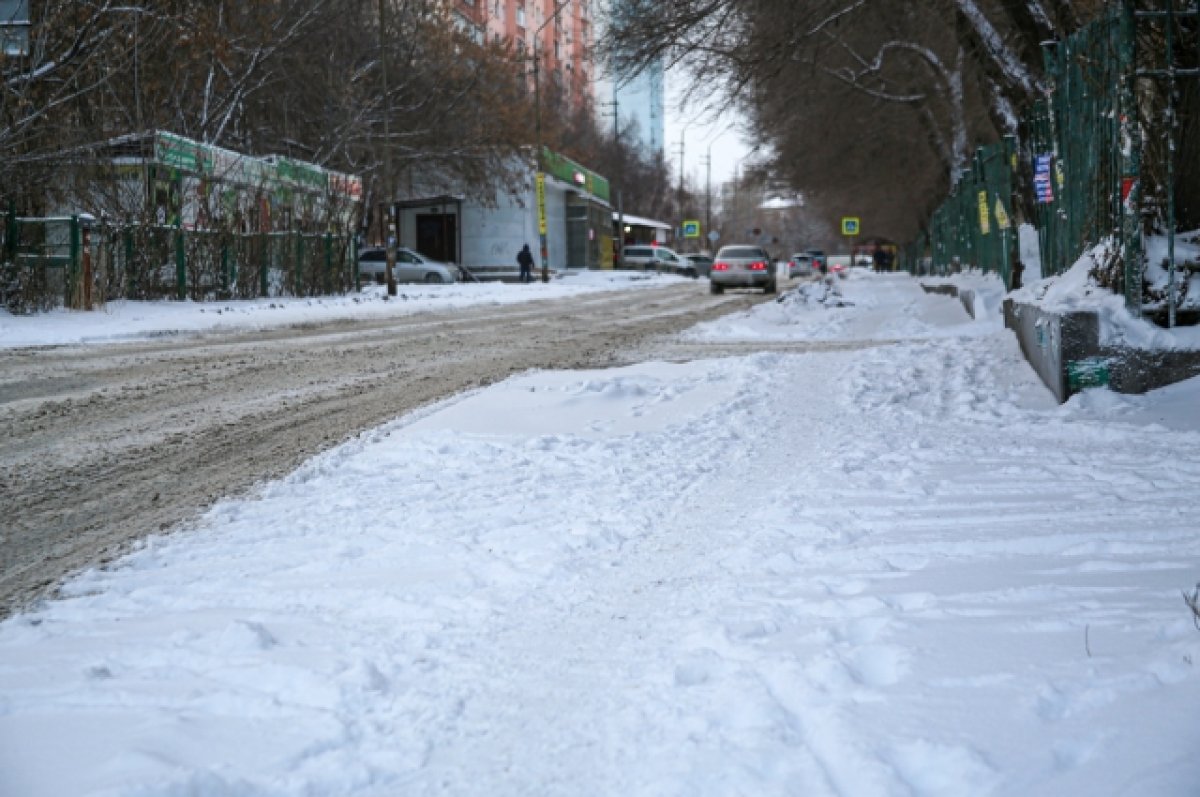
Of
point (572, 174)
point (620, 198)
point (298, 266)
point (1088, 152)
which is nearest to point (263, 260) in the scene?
point (298, 266)

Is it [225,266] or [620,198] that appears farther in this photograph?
[620,198]

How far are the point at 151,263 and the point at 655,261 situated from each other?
155 ft

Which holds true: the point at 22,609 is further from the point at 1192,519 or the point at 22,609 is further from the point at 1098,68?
the point at 1098,68

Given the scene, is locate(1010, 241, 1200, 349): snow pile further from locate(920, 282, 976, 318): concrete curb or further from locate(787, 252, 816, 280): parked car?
locate(787, 252, 816, 280): parked car

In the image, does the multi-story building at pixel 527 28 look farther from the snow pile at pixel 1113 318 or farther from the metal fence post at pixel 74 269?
the snow pile at pixel 1113 318

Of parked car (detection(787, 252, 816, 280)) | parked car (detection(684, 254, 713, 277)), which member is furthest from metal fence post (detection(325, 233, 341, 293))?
parked car (detection(787, 252, 816, 280))

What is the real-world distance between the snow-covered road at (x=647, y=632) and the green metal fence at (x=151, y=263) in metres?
14.7

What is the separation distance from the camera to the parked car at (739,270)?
1355 inches

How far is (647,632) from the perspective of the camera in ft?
11.5

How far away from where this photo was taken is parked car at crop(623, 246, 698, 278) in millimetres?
67500

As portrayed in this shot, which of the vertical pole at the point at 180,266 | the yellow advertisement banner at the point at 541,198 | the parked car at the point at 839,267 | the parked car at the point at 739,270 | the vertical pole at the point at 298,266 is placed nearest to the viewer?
the vertical pole at the point at 180,266

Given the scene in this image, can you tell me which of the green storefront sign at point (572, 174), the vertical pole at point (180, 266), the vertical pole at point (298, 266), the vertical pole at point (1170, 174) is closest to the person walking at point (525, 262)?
the green storefront sign at point (572, 174)

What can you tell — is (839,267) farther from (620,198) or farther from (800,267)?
(620,198)

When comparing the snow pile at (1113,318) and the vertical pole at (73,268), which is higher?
the vertical pole at (73,268)
